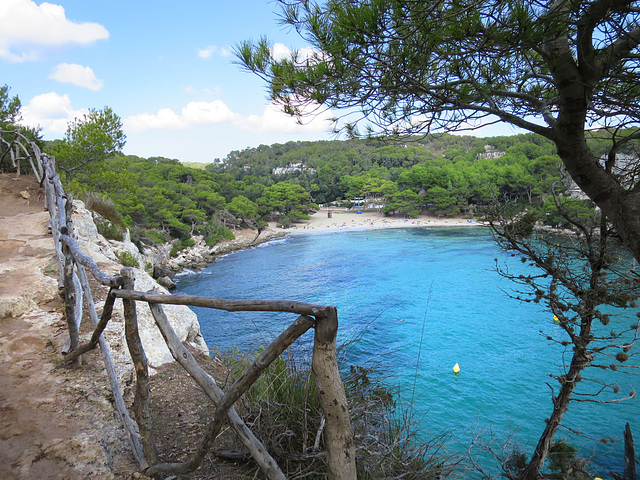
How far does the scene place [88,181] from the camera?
12.1m

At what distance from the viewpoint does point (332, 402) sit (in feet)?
4.04

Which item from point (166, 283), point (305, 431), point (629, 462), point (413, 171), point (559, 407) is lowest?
point (166, 283)

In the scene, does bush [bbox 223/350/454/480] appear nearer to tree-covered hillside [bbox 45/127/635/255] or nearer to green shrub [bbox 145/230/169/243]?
tree-covered hillside [bbox 45/127/635/255]

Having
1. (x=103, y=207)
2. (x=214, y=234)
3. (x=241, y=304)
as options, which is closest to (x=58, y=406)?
(x=241, y=304)

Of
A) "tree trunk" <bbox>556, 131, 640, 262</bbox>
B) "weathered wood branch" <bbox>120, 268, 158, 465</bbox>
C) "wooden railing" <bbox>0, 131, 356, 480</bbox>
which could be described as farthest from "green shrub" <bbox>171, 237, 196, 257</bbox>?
"tree trunk" <bbox>556, 131, 640, 262</bbox>

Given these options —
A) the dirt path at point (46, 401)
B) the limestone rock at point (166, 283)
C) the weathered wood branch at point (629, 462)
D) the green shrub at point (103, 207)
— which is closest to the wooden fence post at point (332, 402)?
the dirt path at point (46, 401)

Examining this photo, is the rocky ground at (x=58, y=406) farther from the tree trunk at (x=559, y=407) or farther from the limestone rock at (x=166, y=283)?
the limestone rock at (x=166, y=283)

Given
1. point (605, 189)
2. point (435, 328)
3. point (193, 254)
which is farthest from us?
point (193, 254)

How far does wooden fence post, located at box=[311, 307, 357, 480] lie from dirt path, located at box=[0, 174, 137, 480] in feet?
3.88

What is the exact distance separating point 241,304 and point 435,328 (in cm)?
1088

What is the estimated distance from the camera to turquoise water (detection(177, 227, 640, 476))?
6.21 m

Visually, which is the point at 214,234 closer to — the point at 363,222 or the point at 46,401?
the point at 363,222

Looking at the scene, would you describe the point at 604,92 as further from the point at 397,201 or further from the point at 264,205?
the point at 397,201

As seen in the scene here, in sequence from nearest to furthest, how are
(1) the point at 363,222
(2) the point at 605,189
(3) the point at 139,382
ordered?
(3) the point at 139,382 → (2) the point at 605,189 → (1) the point at 363,222
